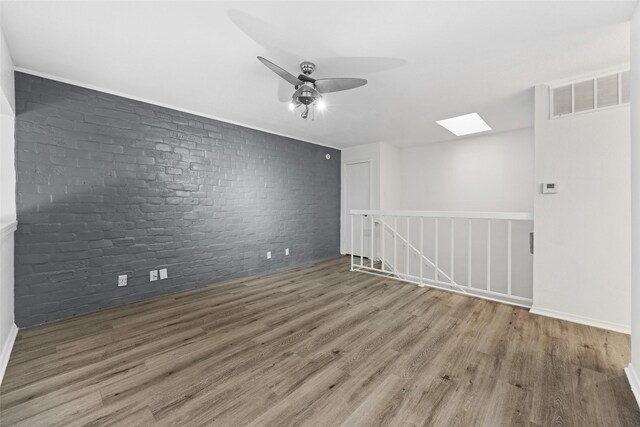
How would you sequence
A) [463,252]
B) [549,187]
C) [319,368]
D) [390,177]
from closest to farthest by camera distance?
1. [319,368]
2. [549,187]
3. [463,252]
4. [390,177]

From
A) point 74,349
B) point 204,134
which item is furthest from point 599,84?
point 74,349

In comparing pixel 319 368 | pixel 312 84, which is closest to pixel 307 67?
pixel 312 84

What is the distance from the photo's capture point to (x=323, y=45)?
212 cm

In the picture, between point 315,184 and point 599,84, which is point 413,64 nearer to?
point 599,84

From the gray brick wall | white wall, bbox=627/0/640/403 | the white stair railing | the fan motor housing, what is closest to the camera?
white wall, bbox=627/0/640/403

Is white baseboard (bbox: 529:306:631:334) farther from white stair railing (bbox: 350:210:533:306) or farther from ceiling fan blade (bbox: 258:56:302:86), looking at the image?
ceiling fan blade (bbox: 258:56:302:86)

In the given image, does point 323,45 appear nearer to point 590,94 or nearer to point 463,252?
point 590,94

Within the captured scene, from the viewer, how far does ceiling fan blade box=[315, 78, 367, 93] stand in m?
2.21

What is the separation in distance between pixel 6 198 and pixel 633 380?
194 inches

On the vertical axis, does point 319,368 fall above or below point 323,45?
below

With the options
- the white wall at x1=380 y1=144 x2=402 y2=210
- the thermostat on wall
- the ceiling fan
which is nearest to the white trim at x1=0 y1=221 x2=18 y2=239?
the ceiling fan

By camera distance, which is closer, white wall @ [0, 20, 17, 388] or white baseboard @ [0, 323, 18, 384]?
white baseboard @ [0, 323, 18, 384]

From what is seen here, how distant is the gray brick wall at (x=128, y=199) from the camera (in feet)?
8.36

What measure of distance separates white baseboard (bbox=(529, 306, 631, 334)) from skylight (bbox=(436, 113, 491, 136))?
2.79 meters
